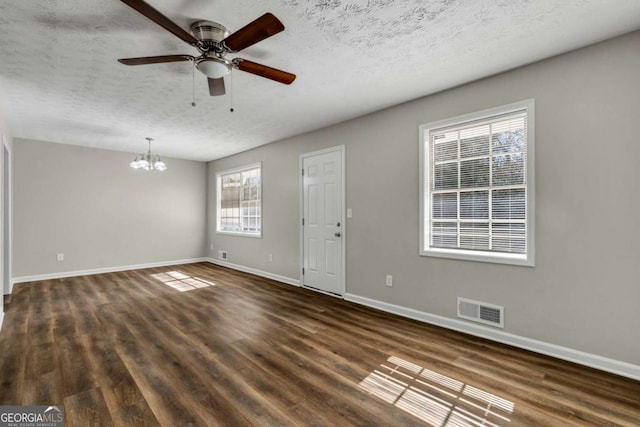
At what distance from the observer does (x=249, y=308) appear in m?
3.90

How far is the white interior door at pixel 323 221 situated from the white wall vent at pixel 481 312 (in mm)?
1666

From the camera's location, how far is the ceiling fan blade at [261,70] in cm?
224

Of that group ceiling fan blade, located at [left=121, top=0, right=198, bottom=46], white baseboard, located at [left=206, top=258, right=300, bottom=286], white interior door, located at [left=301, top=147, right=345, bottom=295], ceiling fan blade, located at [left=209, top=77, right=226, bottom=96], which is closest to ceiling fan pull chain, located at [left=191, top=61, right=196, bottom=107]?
ceiling fan blade, located at [left=209, top=77, right=226, bottom=96]

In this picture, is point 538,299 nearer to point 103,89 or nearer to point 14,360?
point 14,360

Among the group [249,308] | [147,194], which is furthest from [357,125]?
[147,194]

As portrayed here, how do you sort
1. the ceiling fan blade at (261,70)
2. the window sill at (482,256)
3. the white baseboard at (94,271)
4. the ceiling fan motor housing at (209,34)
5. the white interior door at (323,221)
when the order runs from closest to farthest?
the ceiling fan motor housing at (209,34) < the ceiling fan blade at (261,70) < the window sill at (482,256) < the white interior door at (323,221) < the white baseboard at (94,271)

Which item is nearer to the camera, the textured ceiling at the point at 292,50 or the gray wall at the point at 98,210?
the textured ceiling at the point at 292,50

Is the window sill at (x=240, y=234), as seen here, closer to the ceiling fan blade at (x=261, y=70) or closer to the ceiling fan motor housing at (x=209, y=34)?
the ceiling fan blade at (x=261, y=70)

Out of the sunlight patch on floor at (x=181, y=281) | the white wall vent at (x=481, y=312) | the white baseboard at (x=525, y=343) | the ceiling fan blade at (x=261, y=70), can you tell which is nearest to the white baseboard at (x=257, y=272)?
the sunlight patch on floor at (x=181, y=281)

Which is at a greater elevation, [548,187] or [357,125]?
[357,125]

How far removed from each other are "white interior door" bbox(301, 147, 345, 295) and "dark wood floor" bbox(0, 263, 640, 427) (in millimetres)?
764

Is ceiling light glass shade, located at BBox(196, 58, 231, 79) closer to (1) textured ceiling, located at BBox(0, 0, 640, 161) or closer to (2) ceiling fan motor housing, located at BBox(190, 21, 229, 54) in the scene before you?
(2) ceiling fan motor housing, located at BBox(190, 21, 229, 54)

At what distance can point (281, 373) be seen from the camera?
2.33m

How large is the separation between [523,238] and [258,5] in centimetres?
292
